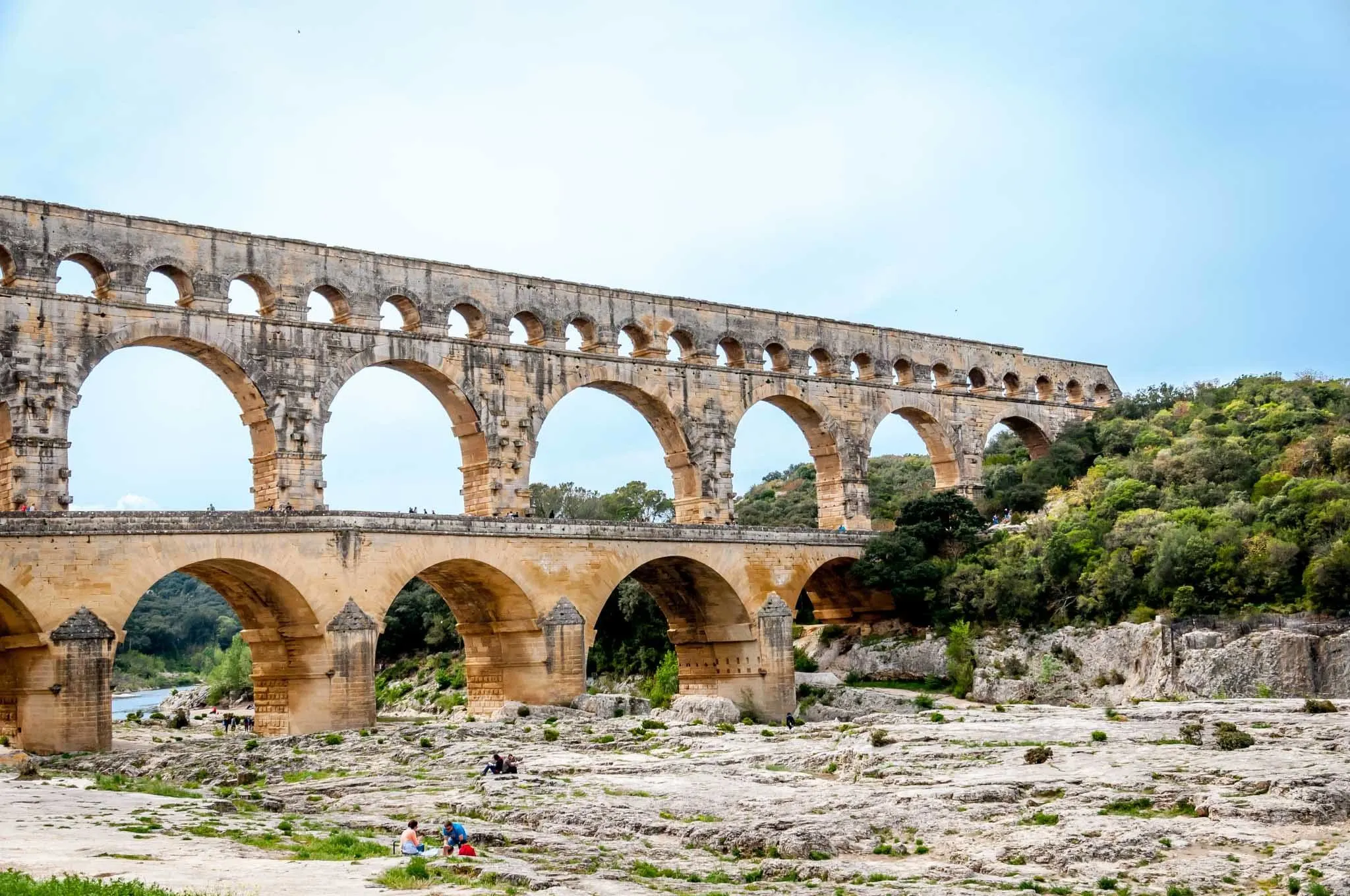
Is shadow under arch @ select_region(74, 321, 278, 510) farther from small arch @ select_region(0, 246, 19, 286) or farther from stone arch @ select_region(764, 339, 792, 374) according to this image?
stone arch @ select_region(764, 339, 792, 374)

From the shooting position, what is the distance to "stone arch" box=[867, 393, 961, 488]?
53344 mm

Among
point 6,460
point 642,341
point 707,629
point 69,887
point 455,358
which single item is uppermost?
point 642,341

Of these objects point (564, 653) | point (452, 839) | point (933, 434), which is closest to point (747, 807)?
point (452, 839)

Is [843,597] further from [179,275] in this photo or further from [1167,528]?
[179,275]

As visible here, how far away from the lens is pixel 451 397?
42.9m

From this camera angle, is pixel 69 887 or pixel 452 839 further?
pixel 452 839

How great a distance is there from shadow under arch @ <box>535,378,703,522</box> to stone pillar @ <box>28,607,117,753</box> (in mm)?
17912

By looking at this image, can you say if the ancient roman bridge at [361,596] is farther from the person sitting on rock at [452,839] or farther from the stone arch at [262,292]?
the person sitting on rock at [452,839]

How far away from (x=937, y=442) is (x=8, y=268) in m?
31.1

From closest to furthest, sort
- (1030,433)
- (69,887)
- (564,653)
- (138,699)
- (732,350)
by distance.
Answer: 1. (69,887)
2. (564,653)
3. (732,350)
4. (1030,433)
5. (138,699)

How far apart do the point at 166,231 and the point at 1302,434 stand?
34.6 meters

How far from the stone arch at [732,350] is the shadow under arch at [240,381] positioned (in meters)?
15.4

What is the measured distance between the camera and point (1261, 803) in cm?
2220

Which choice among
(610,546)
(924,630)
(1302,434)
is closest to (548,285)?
(610,546)
